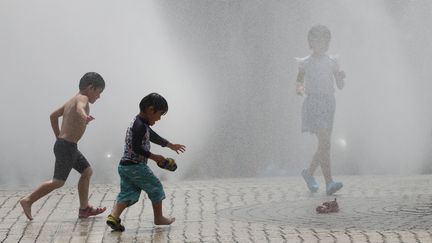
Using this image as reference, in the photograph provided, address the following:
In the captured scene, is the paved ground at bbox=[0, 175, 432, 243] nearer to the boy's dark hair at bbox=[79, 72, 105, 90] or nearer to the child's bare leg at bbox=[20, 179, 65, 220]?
the child's bare leg at bbox=[20, 179, 65, 220]

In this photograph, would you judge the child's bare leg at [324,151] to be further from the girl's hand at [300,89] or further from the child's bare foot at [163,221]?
the child's bare foot at [163,221]

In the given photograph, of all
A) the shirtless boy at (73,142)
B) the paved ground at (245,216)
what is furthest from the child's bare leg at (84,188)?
the paved ground at (245,216)

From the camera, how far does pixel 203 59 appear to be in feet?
80.5

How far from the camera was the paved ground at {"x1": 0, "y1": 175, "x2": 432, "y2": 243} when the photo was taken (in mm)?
7930

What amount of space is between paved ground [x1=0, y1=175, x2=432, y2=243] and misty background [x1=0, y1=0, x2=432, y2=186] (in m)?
4.59

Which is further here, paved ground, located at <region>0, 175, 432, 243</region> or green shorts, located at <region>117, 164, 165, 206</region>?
green shorts, located at <region>117, 164, 165, 206</region>

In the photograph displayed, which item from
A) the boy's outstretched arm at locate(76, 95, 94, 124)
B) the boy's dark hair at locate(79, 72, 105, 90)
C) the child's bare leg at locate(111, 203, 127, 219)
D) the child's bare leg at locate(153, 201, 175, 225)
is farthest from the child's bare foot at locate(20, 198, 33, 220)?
the child's bare leg at locate(153, 201, 175, 225)

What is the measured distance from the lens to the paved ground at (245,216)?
793 centimetres

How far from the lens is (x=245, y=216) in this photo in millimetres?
9133

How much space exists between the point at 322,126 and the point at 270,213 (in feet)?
7.37

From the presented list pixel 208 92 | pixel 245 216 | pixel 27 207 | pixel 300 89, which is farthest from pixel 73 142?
pixel 208 92

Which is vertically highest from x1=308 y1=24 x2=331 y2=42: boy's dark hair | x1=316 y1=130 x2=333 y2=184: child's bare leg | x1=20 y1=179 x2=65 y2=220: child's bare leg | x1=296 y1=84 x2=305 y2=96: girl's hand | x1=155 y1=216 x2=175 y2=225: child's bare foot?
x1=308 y1=24 x2=331 y2=42: boy's dark hair

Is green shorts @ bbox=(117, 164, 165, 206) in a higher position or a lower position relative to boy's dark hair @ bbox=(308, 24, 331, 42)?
lower

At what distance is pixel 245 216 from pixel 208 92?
14279mm
